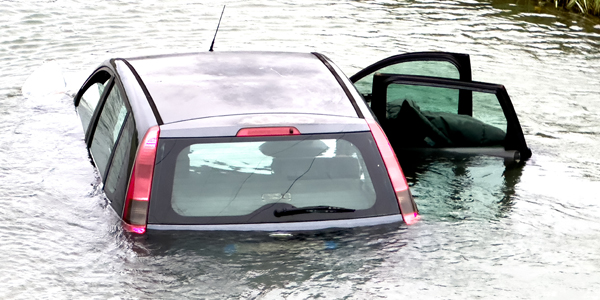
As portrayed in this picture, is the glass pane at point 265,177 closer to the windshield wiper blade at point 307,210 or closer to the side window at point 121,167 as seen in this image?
the windshield wiper blade at point 307,210

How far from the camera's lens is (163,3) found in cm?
1781

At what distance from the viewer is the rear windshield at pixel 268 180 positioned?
4828 mm

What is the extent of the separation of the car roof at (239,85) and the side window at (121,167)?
251 mm

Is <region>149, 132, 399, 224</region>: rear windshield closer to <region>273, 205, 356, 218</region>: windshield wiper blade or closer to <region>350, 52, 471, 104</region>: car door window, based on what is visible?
<region>273, 205, 356, 218</region>: windshield wiper blade

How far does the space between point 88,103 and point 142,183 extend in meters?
3.16

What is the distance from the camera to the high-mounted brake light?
190 inches

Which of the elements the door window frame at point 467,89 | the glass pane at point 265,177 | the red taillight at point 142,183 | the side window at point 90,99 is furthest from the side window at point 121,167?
the door window frame at point 467,89

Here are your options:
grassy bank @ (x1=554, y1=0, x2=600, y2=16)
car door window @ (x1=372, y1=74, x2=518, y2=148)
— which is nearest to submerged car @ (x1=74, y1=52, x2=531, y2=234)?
car door window @ (x1=372, y1=74, x2=518, y2=148)

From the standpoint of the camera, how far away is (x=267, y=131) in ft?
16.0

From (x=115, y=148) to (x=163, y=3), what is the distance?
1268 cm

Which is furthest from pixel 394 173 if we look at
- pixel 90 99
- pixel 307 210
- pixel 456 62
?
pixel 90 99

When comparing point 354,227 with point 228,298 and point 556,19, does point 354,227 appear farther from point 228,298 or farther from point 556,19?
point 556,19

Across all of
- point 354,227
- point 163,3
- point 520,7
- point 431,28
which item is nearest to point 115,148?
point 354,227

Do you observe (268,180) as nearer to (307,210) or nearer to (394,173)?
(307,210)
